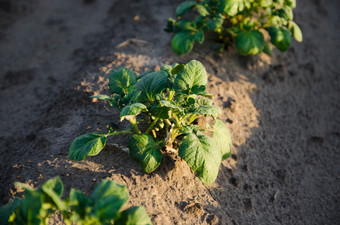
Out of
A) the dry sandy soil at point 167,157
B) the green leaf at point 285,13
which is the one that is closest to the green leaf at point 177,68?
the dry sandy soil at point 167,157

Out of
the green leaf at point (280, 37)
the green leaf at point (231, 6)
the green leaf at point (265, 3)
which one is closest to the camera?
the green leaf at point (231, 6)

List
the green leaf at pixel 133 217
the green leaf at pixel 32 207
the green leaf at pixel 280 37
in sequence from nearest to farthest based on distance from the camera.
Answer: the green leaf at pixel 32 207 < the green leaf at pixel 133 217 < the green leaf at pixel 280 37

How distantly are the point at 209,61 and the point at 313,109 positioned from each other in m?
1.49

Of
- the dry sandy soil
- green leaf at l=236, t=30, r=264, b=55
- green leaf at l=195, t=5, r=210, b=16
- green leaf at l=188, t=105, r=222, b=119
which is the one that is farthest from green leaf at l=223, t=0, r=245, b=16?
green leaf at l=188, t=105, r=222, b=119

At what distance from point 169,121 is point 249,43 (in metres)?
1.56

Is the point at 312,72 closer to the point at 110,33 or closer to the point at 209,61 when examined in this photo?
the point at 209,61

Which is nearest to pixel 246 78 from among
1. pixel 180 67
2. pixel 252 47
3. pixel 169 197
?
pixel 252 47

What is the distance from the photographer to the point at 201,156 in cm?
226

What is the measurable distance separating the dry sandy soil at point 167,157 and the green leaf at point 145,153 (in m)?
0.17

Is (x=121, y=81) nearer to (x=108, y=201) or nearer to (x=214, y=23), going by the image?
(x=108, y=201)

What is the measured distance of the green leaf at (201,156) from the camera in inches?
88.4

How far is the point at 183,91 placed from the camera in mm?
2404

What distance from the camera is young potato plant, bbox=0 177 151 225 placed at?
5.36 ft

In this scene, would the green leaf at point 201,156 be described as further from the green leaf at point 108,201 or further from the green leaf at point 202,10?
the green leaf at point 202,10
